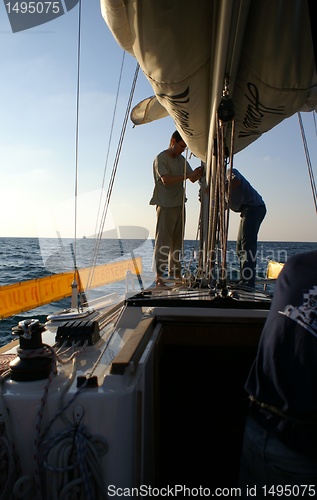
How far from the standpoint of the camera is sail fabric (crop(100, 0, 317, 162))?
2111 mm

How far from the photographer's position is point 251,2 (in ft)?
7.13

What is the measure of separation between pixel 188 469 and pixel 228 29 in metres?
2.51

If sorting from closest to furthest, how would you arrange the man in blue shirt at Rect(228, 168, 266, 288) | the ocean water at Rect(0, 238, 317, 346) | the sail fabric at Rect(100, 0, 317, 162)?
the sail fabric at Rect(100, 0, 317, 162) < the man in blue shirt at Rect(228, 168, 266, 288) < the ocean water at Rect(0, 238, 317, 346)

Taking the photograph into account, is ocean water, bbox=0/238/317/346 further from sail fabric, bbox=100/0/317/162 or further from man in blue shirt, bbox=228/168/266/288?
sail fabric, bbox=100/0/317/162

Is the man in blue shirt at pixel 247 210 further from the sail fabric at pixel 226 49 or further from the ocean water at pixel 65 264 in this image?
the sail fabric at pixel 226 49

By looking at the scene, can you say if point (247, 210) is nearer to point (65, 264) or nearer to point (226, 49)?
point (226, 49)

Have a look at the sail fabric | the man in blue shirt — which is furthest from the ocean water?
the sail fabric

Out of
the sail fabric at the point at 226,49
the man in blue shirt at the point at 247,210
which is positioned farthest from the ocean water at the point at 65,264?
the sail fabric at the point at 226,49

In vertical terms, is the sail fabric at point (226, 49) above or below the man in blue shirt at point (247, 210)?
above

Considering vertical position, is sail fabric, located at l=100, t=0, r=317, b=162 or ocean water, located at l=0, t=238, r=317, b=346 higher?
sail fabric, located at l=100, t=0, r=317, b=162

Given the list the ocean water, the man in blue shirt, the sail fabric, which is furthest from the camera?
the ocean water

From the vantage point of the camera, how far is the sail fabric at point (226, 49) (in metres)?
2.11

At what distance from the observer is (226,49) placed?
7.24ft

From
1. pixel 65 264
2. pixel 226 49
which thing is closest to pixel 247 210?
pixel 226 49
